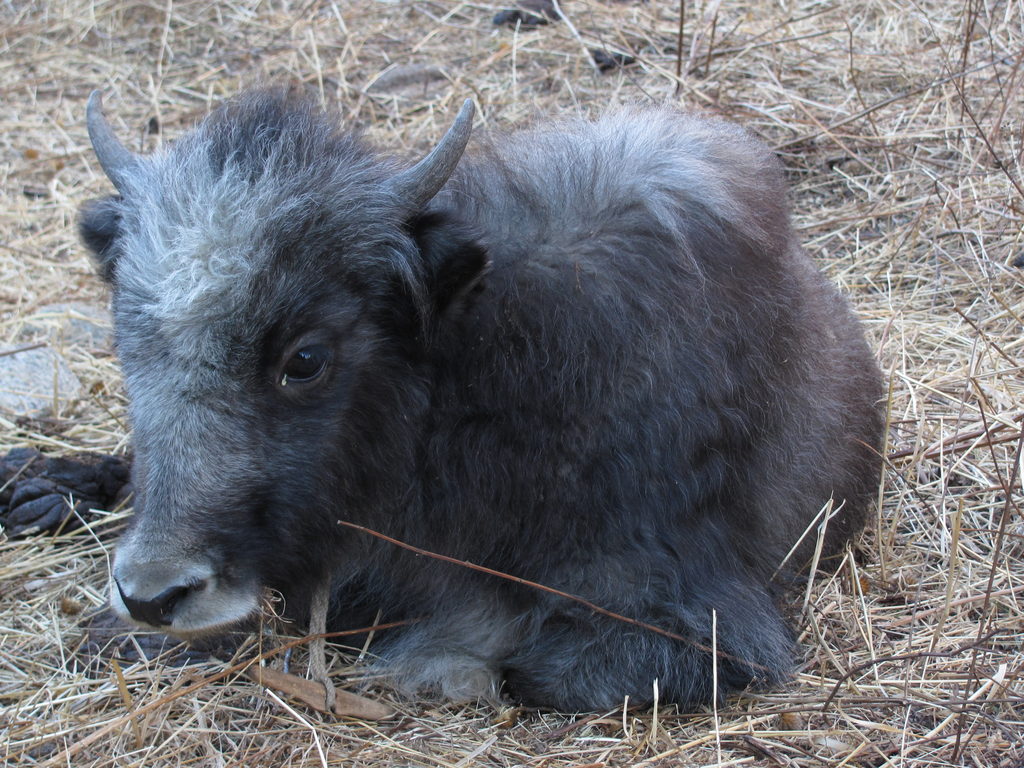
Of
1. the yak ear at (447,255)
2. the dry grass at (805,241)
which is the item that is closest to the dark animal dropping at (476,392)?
the yak ear at (447,255)

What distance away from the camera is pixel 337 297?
328 cm

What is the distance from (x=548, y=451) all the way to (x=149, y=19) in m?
7.04

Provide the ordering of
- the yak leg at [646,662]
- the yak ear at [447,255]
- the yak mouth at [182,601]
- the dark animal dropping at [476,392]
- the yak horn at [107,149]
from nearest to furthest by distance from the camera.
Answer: the yak mouth at [182,601], the dark animal dropping at [476,392], the yak ear at [447,255], the yak leg at [646,662], the yak horn at [107,149]

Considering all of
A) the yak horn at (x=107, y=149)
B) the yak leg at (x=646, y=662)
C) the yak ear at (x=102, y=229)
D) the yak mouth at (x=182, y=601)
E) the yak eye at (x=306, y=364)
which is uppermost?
the yak horn at (x=107, y=149)

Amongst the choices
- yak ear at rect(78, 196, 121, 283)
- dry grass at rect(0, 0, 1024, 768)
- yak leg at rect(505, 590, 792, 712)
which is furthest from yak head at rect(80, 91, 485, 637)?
yak leg at rect(505, 590, 792, 712)

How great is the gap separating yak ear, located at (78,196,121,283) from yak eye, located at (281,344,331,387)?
2.76 feet

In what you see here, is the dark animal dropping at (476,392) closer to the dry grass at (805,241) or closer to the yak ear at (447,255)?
the yak ear at (447,255)

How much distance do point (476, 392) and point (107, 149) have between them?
4.81ft

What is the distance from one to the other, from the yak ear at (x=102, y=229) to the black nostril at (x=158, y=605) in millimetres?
1131

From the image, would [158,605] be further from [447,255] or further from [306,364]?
[447,255]

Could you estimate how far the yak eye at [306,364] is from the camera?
127 inches

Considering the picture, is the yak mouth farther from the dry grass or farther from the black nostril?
the dry grass

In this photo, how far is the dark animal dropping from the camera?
10.3 ft

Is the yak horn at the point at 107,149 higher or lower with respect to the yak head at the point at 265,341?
higher
